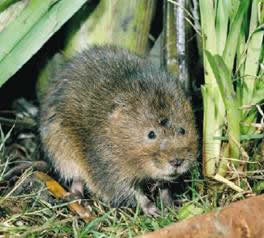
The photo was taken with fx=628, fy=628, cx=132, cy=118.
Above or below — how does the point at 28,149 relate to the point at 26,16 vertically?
below

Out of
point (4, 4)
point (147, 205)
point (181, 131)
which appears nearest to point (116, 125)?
point (181, 131)

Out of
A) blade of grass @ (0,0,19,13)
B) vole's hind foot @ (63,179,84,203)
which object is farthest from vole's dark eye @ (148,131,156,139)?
blade of grass @ (0,0,19,13)

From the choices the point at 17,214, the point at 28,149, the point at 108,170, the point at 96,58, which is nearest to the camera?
the point at 17,214

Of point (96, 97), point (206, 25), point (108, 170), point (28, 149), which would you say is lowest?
point (28, 149)

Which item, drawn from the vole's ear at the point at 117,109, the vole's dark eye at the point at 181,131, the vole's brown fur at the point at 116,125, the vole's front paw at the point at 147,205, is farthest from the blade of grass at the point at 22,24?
the vole's front paw at the point at 147,205

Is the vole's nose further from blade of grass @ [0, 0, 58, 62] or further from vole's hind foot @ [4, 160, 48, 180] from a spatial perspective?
blade of grass @ [0, 0, 58, 62]

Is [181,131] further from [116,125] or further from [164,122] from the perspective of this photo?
[116,125]

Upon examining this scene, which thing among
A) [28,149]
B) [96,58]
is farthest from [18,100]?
[96,58]

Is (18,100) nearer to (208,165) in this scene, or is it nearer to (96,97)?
(96,97)
